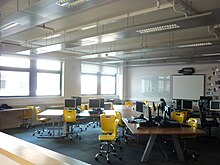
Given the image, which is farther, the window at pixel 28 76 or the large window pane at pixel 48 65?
the large window pane at pixel 48 65

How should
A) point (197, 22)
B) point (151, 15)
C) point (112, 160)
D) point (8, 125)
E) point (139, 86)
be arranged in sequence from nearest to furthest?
point (197, 22), point (112, 160), point (151, 15), point (8, 125), point (139, 86)

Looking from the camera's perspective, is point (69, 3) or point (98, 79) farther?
point (98, 79)

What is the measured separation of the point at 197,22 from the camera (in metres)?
3.88

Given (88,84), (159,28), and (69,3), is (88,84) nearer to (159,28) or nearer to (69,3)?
(159,28)

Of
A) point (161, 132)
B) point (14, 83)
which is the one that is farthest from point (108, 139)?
point (14, 83)

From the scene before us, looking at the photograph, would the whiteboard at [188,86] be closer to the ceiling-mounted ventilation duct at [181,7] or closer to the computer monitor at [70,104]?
the computer monitor at [70,104]

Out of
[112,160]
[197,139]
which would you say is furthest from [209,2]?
[197,139]

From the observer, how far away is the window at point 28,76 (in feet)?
25.9

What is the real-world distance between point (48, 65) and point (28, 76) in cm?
104

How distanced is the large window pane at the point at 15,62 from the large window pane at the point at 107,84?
4.52 metres

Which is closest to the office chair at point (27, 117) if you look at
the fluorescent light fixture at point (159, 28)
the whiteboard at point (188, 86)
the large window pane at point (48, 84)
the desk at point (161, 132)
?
the large window pane at point (48, 84)

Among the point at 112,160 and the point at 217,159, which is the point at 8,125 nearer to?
the point at 112,160

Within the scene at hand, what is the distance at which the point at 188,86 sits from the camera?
990 centimetres

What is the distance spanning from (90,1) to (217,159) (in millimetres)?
4399
